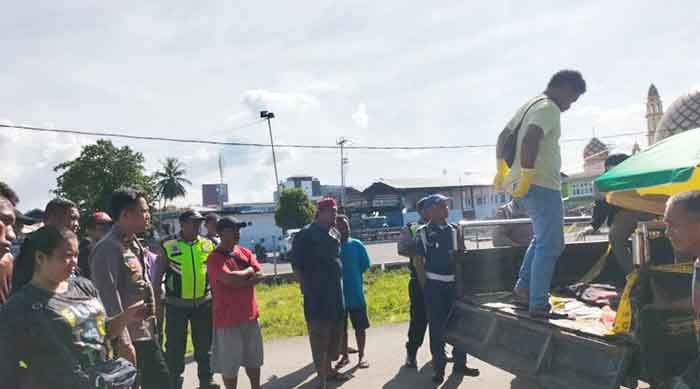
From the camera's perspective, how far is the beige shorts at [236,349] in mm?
4738

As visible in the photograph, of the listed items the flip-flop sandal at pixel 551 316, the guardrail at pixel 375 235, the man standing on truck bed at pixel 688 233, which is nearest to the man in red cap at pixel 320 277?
the flip-flop sandal at pixel 551 316

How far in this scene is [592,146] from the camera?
54031 mm

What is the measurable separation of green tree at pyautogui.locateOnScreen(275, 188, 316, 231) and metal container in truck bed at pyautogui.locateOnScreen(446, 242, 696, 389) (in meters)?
36.8

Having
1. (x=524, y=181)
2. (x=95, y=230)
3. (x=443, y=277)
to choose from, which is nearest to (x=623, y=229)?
(x=524, y=181)

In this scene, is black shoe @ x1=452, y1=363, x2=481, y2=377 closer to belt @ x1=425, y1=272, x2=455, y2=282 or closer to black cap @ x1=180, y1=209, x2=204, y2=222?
belt @ x1=425, y1=272, x2=455, y2=282

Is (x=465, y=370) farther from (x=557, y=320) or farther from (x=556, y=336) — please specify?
(x=556, y=336)

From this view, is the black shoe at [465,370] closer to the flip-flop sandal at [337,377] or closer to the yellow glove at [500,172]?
the flip-flop sandal at [337,377]

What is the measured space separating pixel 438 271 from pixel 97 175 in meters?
40.0

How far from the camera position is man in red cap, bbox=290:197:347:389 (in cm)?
536

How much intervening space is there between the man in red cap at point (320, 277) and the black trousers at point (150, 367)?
1.83 metres

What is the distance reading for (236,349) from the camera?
15.6 ft

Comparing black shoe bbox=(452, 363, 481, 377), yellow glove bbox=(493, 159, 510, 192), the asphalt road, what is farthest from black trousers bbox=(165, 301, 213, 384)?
yellow glove bbox=(493, 159, 510, 192)

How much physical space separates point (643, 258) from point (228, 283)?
3.12 m

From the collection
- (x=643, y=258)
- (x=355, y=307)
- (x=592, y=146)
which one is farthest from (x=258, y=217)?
(x=643, y=258)
